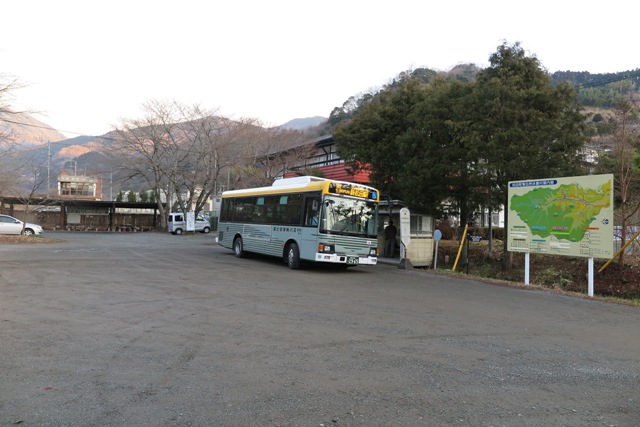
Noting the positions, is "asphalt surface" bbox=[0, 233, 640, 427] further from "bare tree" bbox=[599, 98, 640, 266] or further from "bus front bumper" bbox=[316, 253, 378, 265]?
"bare tree" bbox=[599, 98, 640, 266]

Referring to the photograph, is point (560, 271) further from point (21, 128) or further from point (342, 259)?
point (21, 128)

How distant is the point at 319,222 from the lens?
568 inches

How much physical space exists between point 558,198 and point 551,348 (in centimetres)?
759

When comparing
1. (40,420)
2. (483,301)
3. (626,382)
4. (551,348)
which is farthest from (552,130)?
(40,420)

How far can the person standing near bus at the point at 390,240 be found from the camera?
20625 mm

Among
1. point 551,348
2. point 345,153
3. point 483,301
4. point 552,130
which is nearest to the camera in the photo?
point 551,348

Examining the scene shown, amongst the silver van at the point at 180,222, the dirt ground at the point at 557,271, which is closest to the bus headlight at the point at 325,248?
the dirt ground at the point at 557,271

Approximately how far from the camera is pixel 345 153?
23.0m

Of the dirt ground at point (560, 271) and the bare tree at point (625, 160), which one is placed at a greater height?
the bare tree at point (625, 160)

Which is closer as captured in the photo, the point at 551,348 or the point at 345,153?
the point at 551,348

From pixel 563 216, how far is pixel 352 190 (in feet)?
20.7

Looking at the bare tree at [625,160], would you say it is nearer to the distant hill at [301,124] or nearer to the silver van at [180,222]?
the distant hill at [301,124]

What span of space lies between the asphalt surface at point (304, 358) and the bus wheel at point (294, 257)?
15.6 ft

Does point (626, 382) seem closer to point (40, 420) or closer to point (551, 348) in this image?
point (551, 348)
